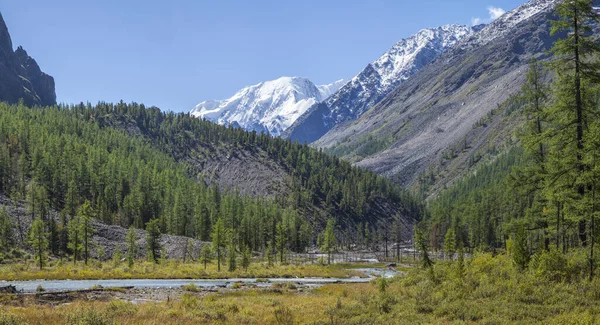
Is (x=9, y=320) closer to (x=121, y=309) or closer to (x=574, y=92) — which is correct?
(x=121, y=309)

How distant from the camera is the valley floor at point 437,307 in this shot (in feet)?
60.9

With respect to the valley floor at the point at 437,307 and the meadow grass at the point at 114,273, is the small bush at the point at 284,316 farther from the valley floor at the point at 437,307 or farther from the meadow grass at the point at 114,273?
the meadow grass at the point at 114,273

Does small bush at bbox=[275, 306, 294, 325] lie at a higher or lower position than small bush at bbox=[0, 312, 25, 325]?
A: lower

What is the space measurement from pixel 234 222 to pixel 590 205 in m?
116

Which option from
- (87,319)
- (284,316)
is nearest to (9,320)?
(87,319)

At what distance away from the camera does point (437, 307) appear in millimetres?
21312

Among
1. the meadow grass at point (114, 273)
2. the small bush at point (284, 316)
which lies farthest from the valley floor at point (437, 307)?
the meadow grass at point (114, 273)

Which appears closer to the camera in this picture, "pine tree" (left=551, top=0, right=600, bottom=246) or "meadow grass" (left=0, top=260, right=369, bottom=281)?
"pine tree" (left=551, top=0, right=600, bottom=246)

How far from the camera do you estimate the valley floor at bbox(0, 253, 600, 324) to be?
18562 mm

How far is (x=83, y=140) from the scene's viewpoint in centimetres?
17812

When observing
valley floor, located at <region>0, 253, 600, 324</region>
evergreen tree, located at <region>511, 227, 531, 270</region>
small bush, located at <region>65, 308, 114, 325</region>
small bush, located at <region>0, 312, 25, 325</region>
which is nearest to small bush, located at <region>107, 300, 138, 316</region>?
valley floor, located at <region>0, 253, 600, 324</region>

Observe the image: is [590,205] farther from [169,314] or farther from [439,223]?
[439,223]

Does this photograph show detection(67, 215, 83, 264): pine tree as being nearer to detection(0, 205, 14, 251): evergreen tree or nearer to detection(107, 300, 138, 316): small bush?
detection(0, 205, 14, 251): evergreen tree

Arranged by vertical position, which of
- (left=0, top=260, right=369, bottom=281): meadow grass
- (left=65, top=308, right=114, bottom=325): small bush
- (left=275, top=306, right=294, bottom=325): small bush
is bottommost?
(left=0, top=260, right=369, bottom=281): meadow grass
